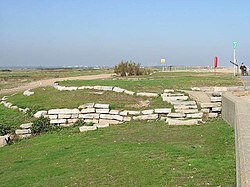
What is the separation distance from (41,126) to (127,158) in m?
6.89

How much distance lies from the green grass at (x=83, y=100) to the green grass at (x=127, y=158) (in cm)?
303

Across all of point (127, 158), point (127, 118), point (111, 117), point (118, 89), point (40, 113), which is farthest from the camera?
point (118, 89)

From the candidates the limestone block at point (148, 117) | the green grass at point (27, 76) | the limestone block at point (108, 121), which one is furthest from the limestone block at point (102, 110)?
the green grass at point (27, 76)

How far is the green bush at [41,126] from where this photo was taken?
14.5 metres

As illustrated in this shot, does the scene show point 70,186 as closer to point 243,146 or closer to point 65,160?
point 65,160

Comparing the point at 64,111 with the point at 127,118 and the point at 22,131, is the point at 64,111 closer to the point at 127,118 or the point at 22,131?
the point at 22,131

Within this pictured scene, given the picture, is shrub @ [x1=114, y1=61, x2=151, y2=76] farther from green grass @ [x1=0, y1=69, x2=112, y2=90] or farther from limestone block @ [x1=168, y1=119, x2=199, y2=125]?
limestone block @ [x1=168, y1=119, x2=199, y2=125]

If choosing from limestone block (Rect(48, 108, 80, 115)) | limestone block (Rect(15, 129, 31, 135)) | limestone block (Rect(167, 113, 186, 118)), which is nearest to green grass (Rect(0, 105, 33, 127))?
limestone block (Rect(15, 129, 31, 135))

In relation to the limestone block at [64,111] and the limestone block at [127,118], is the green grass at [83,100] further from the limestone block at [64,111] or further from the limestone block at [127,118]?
the limestone block at [127,118]

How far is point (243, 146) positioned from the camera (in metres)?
6.47

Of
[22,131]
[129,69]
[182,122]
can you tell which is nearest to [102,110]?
[22,131]

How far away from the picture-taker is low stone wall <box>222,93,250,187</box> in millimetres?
5073

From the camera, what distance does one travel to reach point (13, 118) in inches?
634

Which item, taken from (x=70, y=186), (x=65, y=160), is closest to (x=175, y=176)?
(x=70, y=186)
